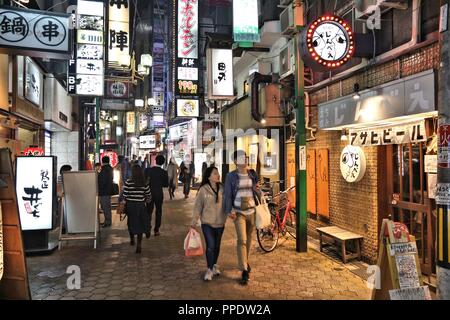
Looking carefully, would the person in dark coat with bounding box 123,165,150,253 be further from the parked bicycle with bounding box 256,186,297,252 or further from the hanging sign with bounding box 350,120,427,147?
the hanging sign with bounding box 350,120,427,147

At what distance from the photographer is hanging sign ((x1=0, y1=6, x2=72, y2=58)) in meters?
7.30

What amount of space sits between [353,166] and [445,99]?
3.98 meters

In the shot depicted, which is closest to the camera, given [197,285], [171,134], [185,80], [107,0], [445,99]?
[445,99]

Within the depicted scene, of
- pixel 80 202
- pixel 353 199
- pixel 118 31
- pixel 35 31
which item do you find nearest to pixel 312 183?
pixel 353 199

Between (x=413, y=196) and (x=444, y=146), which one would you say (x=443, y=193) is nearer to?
(x=444, y=146)

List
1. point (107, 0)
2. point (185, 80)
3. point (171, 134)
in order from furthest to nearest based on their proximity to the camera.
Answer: point (171, 134)
point (185, 80)
point (107, 0)

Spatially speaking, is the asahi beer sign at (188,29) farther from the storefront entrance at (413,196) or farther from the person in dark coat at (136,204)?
the storefront entrance at (413,196)

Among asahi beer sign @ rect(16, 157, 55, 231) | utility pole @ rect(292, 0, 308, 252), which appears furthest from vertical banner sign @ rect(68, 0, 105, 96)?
utility pole @ rect(292, 0, 308, 252)

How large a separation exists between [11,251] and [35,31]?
5.13 metres

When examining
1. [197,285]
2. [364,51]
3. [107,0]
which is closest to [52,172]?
[197,285]

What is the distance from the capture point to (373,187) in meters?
7.39

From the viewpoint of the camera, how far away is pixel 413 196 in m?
6.61

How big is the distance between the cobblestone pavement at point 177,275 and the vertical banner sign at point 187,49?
9.14 meters

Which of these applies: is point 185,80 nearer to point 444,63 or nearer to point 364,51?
point 364,51
